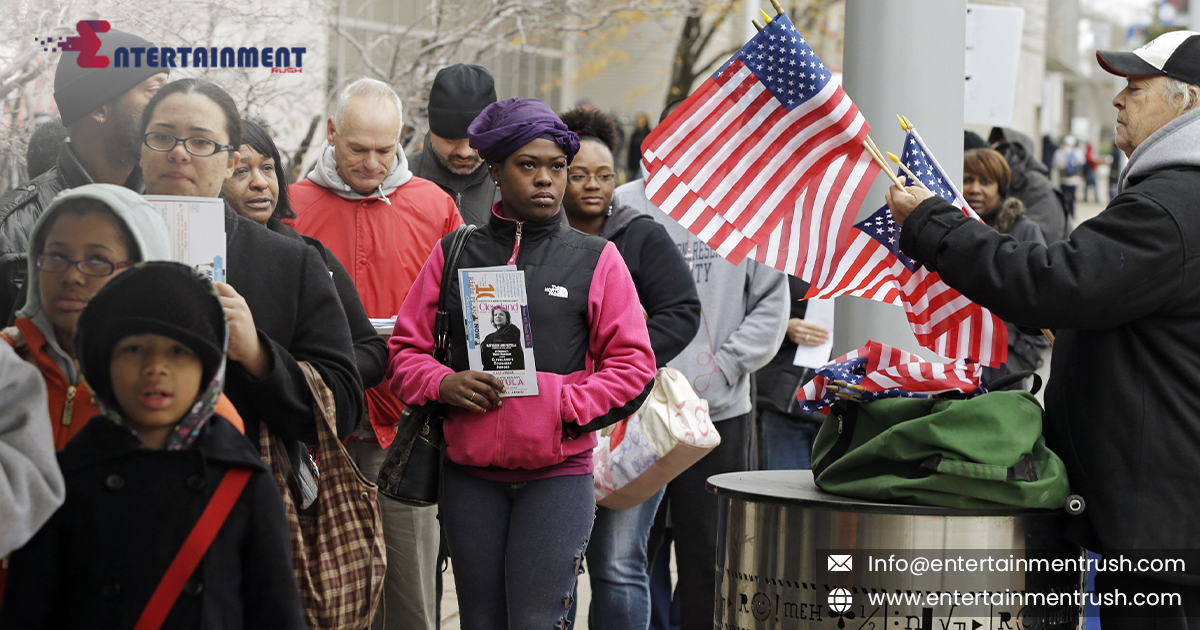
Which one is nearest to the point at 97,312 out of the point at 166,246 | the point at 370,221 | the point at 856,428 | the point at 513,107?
the point at 166,246

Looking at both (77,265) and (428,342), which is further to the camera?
(428,342)

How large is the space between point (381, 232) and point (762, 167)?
149 centimetres

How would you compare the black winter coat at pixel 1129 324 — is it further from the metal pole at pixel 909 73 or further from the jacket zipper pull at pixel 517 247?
the metal pole at pixel 909 73

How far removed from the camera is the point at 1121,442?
3.53 m

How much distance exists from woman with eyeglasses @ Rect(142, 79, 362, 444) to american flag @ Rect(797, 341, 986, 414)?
4.71 feet

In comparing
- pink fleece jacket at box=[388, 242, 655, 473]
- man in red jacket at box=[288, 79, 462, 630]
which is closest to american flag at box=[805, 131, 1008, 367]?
pink fleece jacket at box=[388, 242, 655, 473]

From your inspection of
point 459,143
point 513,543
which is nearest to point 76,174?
point 513,543

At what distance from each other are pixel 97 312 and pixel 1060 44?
226 ft

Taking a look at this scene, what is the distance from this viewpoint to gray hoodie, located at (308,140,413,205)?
16.1 ft

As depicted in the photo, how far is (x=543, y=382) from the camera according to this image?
12.7ft

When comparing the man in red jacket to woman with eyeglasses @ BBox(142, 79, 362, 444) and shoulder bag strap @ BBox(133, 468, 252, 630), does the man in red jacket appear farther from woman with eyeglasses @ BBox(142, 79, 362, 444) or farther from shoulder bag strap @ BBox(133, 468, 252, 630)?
shoulder bag strap @ BBox(133, 468, 252, 630)

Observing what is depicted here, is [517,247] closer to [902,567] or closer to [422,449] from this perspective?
[422,449]

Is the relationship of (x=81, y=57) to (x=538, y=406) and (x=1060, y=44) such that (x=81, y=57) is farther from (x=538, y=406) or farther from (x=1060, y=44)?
(x=1060, y=44)

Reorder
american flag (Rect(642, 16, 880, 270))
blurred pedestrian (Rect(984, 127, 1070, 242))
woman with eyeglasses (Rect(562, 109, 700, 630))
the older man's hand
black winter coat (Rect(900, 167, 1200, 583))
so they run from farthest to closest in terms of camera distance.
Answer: blurred pedestrian (Rect(984, 127, 1070, 242)), woman with eyeglasses (Rect(562, 109, 700, 630)), american flag (Rect(642, 16, 880, 270)), the older man's hand, black winter coat (Rect(900, 167, 1200, 583))
